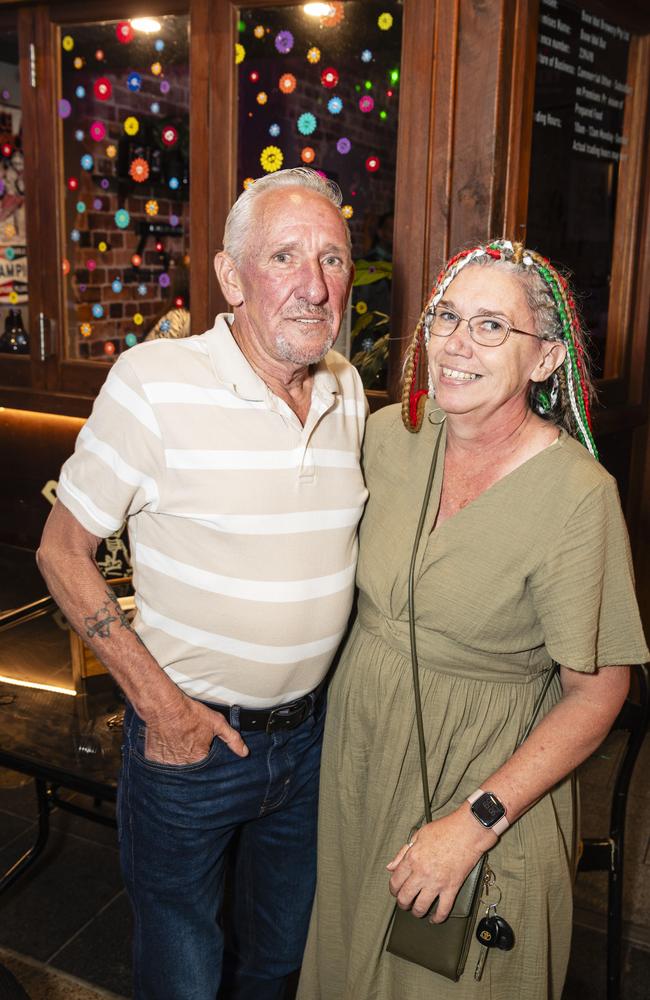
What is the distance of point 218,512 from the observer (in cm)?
148

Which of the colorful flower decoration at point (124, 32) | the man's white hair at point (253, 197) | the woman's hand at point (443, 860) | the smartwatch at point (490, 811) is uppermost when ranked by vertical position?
the colorful flower decoration at point (124, 32)

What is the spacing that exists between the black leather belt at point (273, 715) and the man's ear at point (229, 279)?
0.73 meters

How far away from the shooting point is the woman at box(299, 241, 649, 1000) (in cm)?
142

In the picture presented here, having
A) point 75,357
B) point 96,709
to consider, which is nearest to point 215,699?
point 96,709

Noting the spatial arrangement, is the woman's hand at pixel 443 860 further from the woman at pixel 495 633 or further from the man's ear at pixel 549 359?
Answer: the man's ear at pixel 549 359

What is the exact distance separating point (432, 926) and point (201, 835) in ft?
1.41

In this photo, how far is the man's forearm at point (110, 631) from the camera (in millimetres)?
1513

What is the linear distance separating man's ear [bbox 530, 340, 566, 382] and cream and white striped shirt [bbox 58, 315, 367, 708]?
0.38 m

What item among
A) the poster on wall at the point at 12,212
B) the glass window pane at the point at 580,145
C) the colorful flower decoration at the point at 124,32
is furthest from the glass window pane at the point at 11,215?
the glass window pane at the point at 580,145

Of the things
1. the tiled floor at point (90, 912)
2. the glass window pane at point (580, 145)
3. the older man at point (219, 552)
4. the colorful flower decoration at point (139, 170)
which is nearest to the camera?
the older man at point (219, 552)

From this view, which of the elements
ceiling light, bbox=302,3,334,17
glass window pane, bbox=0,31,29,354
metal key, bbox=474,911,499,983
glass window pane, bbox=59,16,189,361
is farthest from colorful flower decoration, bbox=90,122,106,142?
metal key, bbox=474,911,499,983

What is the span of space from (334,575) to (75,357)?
7.85 feet

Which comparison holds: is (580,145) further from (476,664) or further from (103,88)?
(476,664)

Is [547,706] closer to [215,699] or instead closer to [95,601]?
[215,699]
